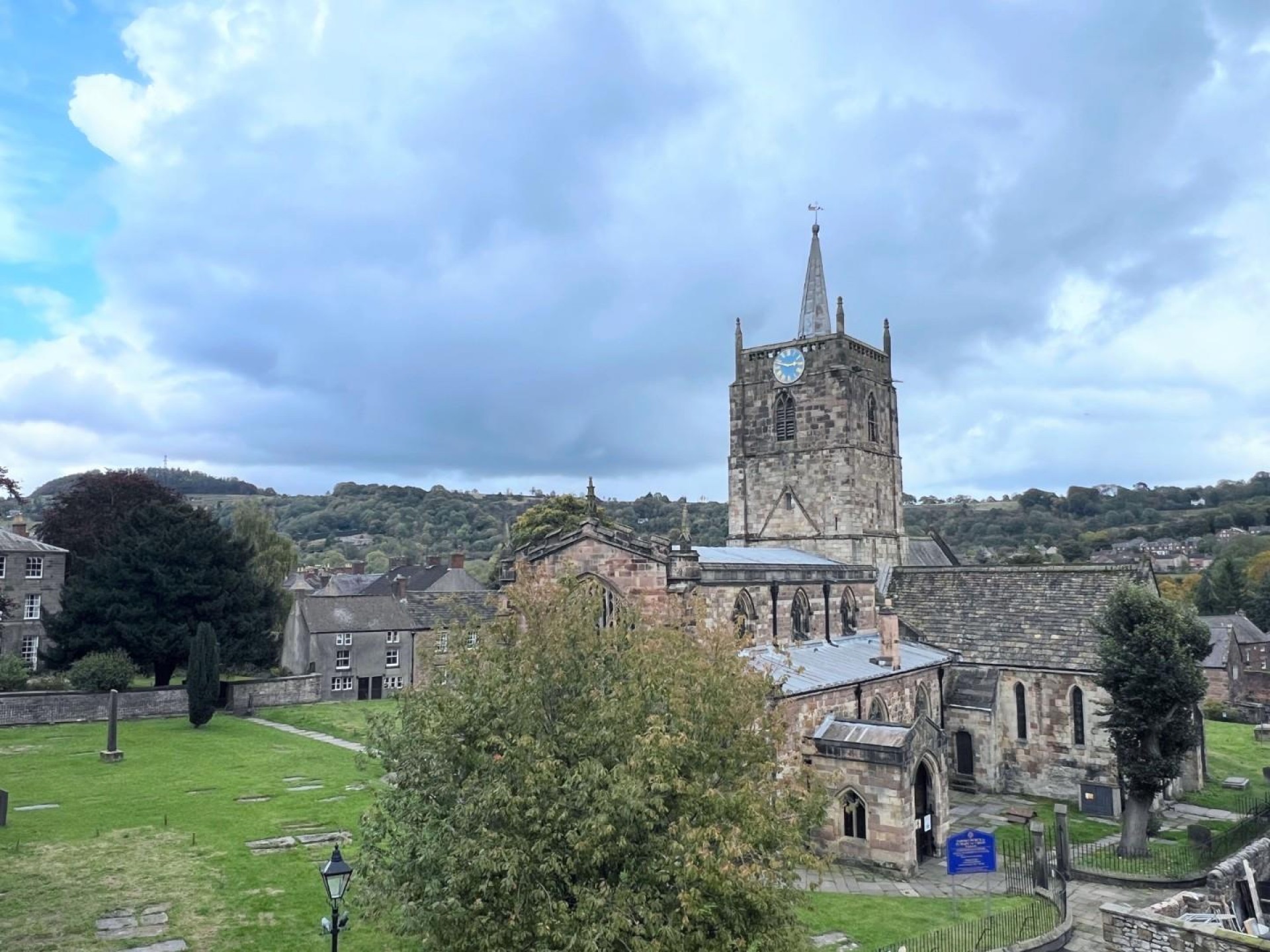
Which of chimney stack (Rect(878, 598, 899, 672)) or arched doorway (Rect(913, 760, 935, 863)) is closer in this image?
arched doorway (Rect(913, 760, 935, 863))

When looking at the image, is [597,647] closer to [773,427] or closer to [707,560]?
[707,560]

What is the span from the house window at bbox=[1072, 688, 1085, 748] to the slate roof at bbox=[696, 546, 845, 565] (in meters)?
11.0

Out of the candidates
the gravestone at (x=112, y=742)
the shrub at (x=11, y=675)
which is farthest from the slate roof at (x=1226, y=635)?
the shrub at (x=11, y=675)

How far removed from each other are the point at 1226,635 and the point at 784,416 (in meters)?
37.5

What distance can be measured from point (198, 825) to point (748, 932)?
18922mm

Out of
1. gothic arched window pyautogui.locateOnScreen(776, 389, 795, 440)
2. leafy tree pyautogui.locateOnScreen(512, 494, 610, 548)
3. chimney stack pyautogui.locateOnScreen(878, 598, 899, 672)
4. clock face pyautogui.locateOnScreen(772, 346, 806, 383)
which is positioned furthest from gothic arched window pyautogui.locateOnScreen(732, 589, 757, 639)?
leafy tree pyautogui.locateOnScreen(512, 494, 610, 548)

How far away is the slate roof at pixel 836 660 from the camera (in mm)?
26734

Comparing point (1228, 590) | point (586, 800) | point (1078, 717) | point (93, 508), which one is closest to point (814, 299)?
point (1078, 717)

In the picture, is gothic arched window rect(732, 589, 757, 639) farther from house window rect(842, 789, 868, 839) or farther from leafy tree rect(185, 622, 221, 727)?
leafy tree rect(185, 622, 221, 727)

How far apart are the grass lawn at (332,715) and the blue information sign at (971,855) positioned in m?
26.9

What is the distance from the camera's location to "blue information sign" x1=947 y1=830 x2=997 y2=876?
63.5ft

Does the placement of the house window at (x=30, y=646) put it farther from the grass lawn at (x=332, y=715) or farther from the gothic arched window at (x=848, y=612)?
the gothic arched window at (x=848, y=612)

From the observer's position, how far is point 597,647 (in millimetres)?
14094

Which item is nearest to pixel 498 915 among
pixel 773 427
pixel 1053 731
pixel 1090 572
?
pixel 1053 731
